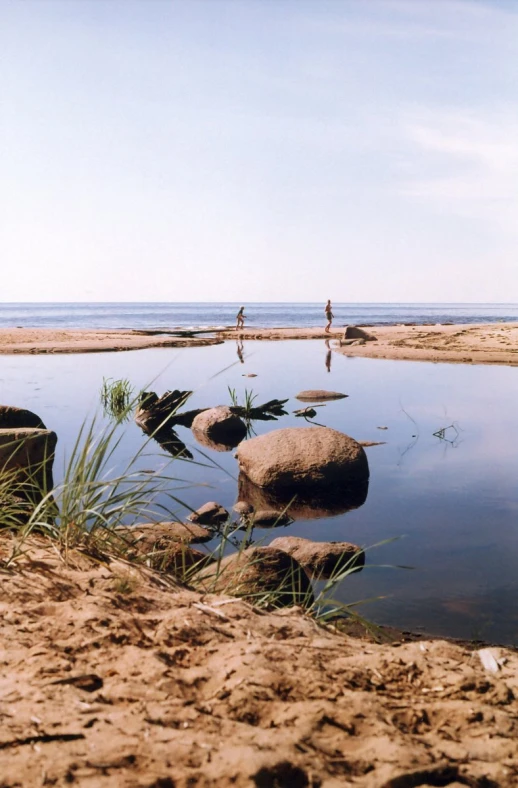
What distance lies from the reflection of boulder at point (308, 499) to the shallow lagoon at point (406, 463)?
18cm

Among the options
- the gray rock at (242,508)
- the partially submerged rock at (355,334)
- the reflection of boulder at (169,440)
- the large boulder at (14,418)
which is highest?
the partially submerged rock at (355,334)

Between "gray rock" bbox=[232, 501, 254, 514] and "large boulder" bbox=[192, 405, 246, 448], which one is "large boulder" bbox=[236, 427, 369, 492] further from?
"large boulder" bbox=[192, 405, 246, 448]

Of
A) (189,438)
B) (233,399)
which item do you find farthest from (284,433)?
(233,399)

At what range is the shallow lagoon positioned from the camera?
17.7 feet

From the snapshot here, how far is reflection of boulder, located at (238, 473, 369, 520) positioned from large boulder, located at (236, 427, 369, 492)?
0.07 metres

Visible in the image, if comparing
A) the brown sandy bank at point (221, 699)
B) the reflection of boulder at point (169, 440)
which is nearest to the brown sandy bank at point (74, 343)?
the reflection of boulder at point (169, 440)

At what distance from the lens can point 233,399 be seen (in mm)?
12914

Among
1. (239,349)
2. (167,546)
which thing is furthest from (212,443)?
(239,349)

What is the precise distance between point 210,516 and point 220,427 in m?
4.32

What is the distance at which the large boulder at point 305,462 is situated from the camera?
8.31 metres

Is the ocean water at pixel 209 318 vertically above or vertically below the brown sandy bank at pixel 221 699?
above

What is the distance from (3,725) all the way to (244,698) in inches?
28.1

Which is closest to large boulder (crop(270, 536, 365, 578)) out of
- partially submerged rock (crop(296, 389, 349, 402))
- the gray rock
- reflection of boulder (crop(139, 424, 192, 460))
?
the gray rock

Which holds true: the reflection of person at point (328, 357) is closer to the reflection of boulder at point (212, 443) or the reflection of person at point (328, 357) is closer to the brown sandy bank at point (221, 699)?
the reflection of boulder at point (212, 443)
